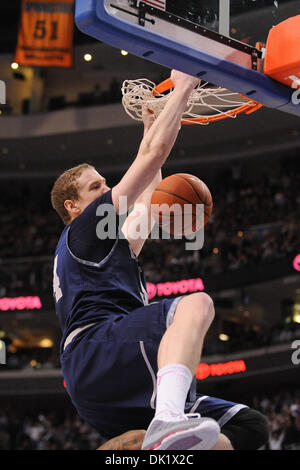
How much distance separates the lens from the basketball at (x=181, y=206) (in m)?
3.97

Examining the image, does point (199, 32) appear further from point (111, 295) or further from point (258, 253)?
point (258, 253)

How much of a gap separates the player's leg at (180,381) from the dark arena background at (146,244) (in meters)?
11.9

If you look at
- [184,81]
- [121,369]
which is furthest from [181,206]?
[121,369]

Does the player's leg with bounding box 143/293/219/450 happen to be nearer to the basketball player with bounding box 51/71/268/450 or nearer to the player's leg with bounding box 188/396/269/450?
the basketball player with bounding box 51/71/268/450

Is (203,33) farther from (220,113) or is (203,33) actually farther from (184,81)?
(220,113)

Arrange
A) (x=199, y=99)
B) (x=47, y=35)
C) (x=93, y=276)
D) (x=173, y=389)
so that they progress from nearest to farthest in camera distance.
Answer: (x=173, y=389), (x=93, y=276), (x=199, y=99), (x=47, y=35)

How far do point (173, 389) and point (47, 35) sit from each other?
1664 centimetres

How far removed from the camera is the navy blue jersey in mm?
3371

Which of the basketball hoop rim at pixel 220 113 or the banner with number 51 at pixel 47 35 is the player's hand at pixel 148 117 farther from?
the banner with number 51 at pixel 47 35

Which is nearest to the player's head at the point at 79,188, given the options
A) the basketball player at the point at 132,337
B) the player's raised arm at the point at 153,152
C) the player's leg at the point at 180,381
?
the basketball player at the point at 132,337

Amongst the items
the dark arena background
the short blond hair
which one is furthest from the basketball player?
the dark arena background

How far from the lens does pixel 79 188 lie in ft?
12.7
